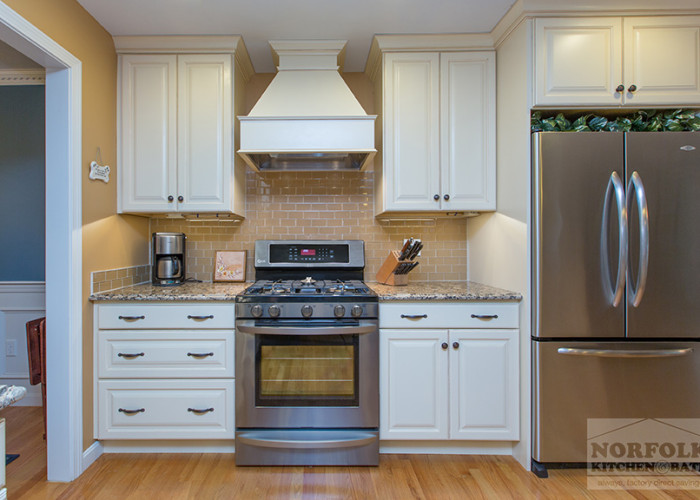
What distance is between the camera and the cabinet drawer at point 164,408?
6.89 ft

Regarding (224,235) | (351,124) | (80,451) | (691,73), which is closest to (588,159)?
(691,73)

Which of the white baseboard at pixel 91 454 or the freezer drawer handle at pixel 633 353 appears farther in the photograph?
the white baseboard at pixel 91 454

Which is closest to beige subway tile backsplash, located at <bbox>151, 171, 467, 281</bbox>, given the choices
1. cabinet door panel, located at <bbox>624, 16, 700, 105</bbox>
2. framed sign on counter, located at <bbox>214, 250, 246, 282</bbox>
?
framed sign on counter, located at <bbox>214, 250, 246, 282</bbox>

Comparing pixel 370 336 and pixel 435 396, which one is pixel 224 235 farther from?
pixel 435 396

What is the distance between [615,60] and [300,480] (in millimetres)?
2785

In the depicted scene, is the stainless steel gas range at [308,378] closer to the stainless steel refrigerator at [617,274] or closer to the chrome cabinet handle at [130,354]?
the chrome cabinet handle at [130,354]

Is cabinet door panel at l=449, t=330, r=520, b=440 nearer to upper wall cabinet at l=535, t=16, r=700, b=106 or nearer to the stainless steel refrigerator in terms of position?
the stainless steel refrigerator

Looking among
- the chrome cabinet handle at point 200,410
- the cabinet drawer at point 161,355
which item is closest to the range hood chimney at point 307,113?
the cabinet drawer at point 161,355

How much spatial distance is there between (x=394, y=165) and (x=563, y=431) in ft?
5.79

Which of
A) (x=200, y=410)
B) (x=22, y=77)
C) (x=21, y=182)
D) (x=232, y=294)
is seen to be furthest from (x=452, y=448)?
(x=22, y=77)

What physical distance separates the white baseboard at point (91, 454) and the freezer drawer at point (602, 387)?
2422 millimetres

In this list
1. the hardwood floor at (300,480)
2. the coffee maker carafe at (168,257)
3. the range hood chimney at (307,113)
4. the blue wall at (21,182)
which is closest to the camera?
the hardwood floor at (300,480)

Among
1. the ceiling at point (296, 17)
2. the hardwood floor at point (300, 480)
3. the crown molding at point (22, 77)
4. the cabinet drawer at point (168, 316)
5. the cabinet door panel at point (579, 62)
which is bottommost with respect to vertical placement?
the hardwood floor at point (300, 480)

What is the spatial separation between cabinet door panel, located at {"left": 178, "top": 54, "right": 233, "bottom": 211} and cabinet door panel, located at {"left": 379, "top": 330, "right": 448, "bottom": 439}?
141 centimetres
